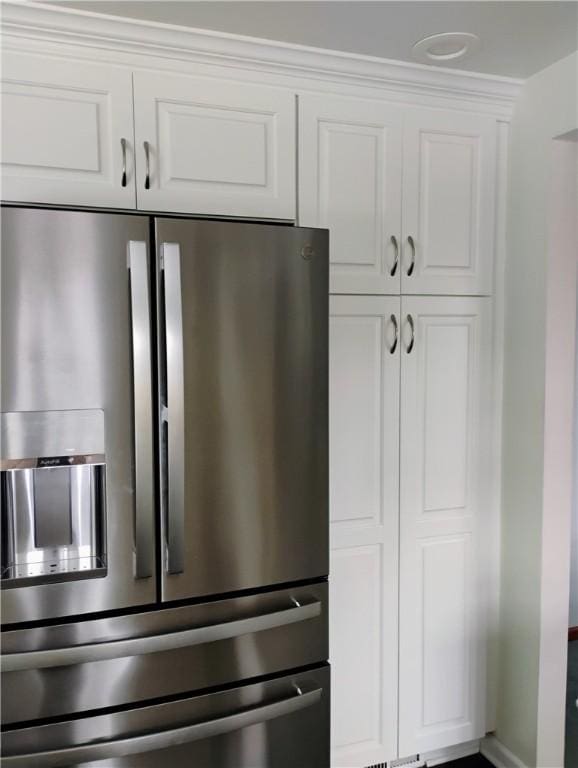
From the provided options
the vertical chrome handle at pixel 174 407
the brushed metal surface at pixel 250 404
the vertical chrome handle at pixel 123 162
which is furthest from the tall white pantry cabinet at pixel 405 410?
the vertical chrome handle at pixel 174 407

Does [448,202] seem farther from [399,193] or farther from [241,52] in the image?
[241,52]

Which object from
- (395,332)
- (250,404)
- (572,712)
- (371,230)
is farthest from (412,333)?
(572,712)

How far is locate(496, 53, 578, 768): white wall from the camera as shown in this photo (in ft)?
Result: 6.64

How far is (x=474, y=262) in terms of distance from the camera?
215cm

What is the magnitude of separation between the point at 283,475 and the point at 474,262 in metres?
1.07

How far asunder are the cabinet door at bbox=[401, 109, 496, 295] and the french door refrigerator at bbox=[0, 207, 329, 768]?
0.59 metres

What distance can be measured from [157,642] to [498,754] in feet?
4.93

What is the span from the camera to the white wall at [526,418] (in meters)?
2.03

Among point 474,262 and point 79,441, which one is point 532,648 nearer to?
point 474,262

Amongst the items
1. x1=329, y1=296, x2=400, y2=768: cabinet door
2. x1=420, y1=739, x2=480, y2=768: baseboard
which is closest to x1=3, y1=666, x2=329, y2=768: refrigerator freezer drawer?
x1=329, y1=296, x2=400, y2=768: cabinet door

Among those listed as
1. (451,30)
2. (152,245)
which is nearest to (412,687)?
(152,245)

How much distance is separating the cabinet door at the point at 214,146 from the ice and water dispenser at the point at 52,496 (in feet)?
2.31

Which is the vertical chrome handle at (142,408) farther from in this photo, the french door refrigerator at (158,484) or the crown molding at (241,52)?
the crown molding at (241,52)

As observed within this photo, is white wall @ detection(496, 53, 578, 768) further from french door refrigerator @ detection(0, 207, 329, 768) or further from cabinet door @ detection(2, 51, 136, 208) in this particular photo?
cabinet door @ detection(2, 51, 136, 208)
